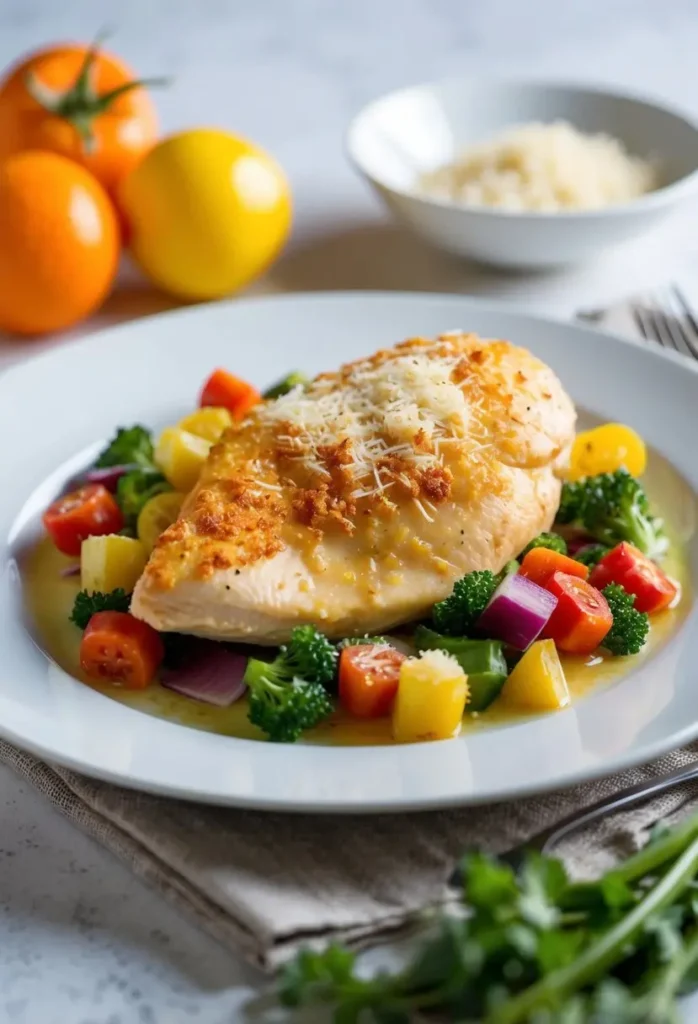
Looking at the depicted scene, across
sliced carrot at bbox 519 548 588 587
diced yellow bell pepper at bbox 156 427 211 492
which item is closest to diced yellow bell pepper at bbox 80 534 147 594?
diced yellow bell pepper at bbox 156 427 211 492

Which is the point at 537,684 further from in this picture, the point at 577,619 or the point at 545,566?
the point at 545,566

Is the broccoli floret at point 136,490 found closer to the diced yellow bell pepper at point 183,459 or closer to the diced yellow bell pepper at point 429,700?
the diced yellow bell pepper at point 183,459

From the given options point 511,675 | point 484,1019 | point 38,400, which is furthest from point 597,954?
point 38,400

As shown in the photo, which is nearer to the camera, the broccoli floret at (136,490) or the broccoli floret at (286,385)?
the broccoli floret at (136,490)

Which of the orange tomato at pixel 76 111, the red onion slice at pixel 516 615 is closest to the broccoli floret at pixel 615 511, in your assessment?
the red onion slice at pixel 516 615

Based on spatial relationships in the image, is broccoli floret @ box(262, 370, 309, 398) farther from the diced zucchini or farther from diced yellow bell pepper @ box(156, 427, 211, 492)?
the diced zucchini
